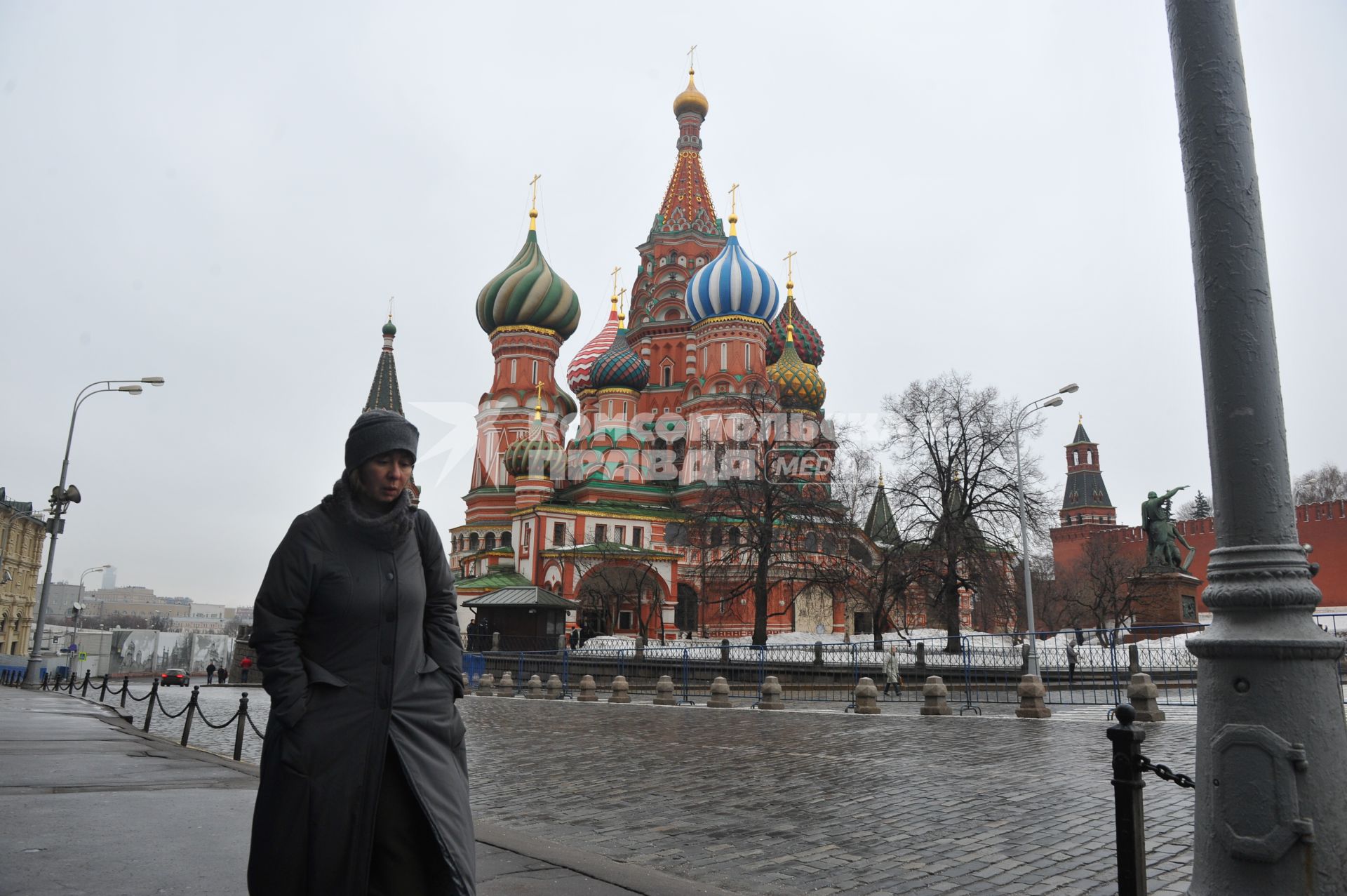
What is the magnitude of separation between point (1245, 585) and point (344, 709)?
3.21 m

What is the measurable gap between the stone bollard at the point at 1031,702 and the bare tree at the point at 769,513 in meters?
15.9

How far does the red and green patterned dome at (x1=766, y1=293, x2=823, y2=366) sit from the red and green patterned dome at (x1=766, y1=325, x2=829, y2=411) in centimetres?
459

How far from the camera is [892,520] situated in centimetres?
3055

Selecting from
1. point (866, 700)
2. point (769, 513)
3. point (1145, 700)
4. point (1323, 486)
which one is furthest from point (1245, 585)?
point (1323, 486)

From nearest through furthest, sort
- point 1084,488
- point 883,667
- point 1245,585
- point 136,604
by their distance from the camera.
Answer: point 1245,585, point 883,667, point 1084,488, point 136,604

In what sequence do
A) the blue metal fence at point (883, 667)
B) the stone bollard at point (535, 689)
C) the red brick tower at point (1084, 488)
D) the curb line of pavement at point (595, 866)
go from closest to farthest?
the curb line of pavement at point (595, 866) < the blue metal fence at point (883, 667) < the stone bollard at point (535, 689) < the red brick tower at point (1084, 488)

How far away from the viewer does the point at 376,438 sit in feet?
10.3

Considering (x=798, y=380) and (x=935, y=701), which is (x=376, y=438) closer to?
(x=935, y=701)

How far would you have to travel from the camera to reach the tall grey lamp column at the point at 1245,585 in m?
3.28

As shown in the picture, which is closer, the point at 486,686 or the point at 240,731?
the point at 240,731

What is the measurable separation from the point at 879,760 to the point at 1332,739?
6.82 meters

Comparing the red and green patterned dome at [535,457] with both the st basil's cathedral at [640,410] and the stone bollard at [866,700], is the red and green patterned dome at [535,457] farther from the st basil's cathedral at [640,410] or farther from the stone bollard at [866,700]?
the stone bollard at [866,700]

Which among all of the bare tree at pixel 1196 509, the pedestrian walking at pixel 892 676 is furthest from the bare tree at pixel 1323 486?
the pedestrian walking at pixel 892 676

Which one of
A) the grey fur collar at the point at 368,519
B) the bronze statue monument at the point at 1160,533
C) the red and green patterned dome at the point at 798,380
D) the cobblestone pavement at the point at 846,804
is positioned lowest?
the cobblestone pavement at the point at 846,804
